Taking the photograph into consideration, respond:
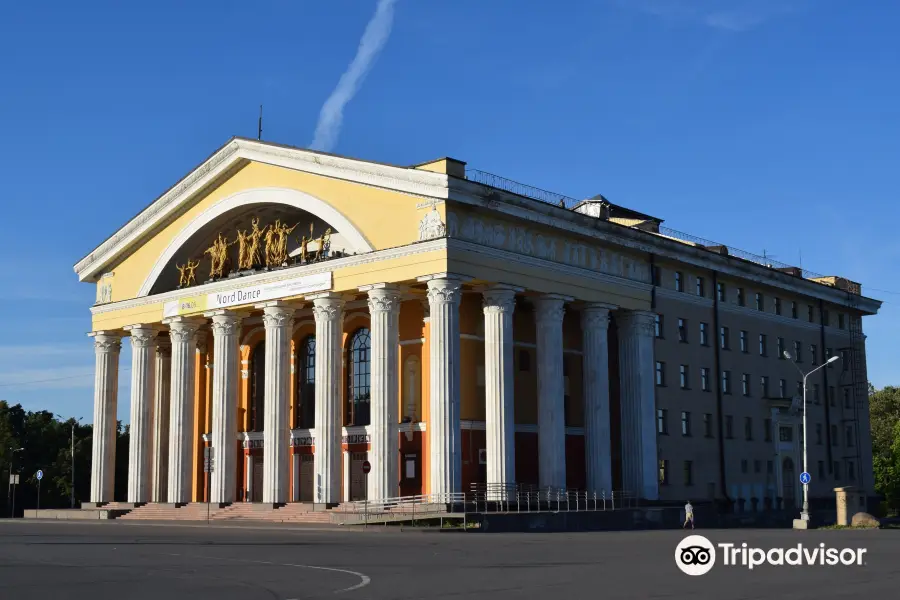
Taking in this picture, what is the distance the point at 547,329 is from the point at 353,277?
27.7 ft

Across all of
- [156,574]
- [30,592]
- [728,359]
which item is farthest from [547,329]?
[30,592]

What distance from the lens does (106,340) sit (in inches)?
2280

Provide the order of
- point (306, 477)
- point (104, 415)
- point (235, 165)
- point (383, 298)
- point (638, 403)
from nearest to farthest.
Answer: point (383, 298) → point (235, 165) → point (306, 477) → point (638, 403) → point (104, 415)

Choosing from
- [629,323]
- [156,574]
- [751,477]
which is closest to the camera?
[156,574]

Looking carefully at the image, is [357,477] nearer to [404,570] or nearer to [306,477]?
→ [306,477]

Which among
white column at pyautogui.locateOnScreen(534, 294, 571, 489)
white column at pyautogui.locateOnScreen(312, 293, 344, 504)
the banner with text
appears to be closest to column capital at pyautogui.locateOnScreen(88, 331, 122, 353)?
the banner with text

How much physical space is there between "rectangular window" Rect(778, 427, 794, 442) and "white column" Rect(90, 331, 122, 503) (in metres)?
36.1

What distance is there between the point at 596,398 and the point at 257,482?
1713cm

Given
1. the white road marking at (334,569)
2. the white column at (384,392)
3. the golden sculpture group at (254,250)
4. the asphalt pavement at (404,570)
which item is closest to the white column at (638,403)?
the white column at (384,392)

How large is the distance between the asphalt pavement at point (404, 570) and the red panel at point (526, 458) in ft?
53.5

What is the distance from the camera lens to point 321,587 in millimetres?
17359

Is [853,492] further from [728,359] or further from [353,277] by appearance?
[353,277]

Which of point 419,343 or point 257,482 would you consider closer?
point 419,343

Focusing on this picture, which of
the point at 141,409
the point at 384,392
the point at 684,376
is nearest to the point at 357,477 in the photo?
the point at 384,392
